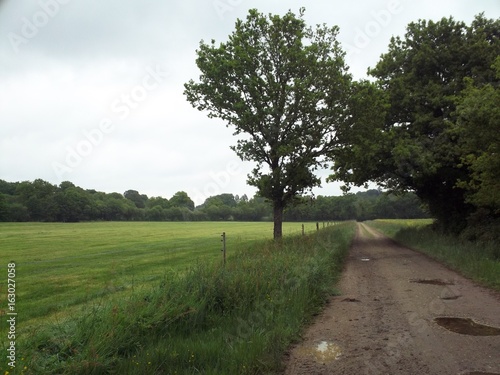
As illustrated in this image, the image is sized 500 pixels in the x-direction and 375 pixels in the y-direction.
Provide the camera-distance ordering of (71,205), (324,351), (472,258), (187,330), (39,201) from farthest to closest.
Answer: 1. (71,205)
2. (39,201)
3. (472,258)
4. (187,330)
5. (324,351)

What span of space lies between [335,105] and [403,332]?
616 inches

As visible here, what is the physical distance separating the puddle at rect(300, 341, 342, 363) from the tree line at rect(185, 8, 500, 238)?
1249cm

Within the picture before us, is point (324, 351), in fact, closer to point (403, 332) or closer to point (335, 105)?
point (403, 332)

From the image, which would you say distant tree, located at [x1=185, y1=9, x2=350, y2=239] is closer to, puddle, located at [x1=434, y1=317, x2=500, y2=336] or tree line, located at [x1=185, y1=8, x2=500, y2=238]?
tree line, located at [x1=185, y1=8, x2=500, y2=238]

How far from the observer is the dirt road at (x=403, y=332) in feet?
17.5

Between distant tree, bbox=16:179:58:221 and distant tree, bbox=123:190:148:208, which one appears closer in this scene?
distant tree, bbox=16:179:58:221

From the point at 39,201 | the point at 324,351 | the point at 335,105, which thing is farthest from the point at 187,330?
the point at 39,201

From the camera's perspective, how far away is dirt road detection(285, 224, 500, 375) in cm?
534

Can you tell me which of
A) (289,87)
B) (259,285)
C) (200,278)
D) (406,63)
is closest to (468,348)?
(259,285)

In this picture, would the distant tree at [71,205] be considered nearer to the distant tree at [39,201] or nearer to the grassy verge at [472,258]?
the distant tree at [39,201]

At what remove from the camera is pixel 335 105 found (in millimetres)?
20422

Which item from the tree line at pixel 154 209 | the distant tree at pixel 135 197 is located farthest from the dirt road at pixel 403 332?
the distant tree at pixel 135 197

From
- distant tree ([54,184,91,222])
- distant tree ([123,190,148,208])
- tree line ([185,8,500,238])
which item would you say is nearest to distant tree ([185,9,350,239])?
tree line ([185,8,500,238])

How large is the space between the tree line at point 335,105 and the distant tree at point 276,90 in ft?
0.19
